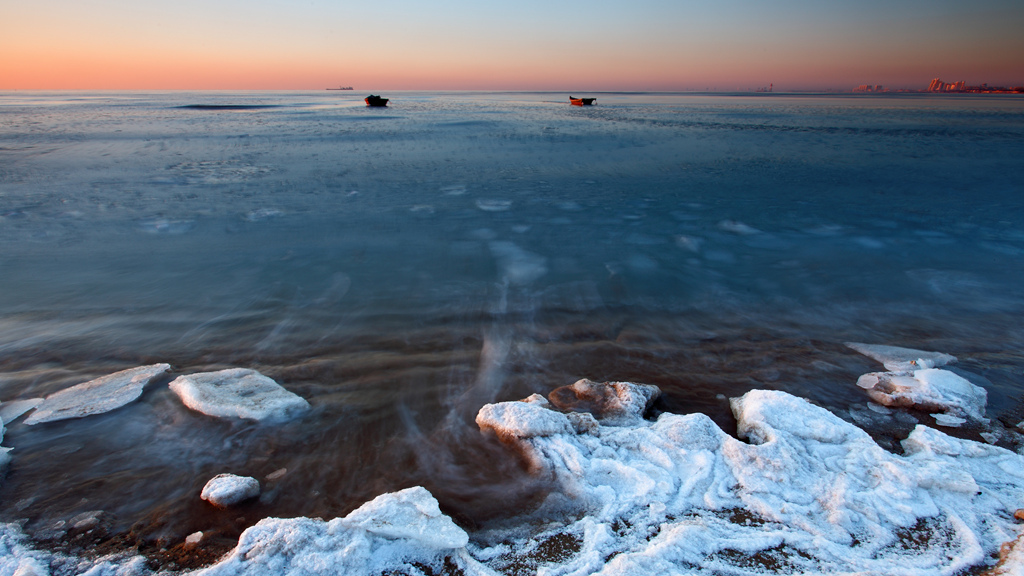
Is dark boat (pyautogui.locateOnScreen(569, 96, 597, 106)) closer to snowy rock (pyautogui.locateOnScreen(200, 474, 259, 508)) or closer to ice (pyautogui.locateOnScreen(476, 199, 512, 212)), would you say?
ice (pyautogui.locateOnScreen(476, 199, 512, 212))

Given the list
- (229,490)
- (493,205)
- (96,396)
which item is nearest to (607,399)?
(229,490)

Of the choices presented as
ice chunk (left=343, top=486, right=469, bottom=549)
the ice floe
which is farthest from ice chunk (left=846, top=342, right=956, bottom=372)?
ice chunk (left=343, top=486, right=469, bottom=549)

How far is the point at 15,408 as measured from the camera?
154 inches

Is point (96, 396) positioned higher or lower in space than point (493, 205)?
lower

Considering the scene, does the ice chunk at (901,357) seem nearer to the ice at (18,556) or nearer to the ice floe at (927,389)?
the ice floe at (927,389)

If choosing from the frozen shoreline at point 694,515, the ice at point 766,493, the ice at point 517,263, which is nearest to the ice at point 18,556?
the frozen shoreline at point 694,515

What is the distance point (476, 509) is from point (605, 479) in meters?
0.89

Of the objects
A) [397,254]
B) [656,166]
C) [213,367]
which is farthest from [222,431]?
[656,166]

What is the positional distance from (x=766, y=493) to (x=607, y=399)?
1373 millimetres

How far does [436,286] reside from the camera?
6.57 metres

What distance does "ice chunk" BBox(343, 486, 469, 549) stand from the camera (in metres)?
2.65

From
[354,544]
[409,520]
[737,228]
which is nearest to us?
[354,544]

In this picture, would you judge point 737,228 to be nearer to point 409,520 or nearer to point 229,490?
point 409,520

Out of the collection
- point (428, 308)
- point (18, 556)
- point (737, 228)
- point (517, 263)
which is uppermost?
point (737, 228)
